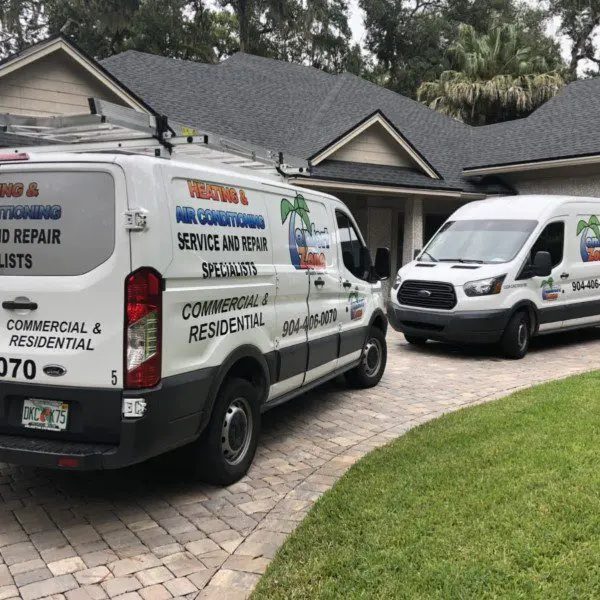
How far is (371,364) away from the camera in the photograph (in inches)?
315

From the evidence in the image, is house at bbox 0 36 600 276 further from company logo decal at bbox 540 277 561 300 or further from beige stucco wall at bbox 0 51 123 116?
company logo decal at bbox 540 277 561 300

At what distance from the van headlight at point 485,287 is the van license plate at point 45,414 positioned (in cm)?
701

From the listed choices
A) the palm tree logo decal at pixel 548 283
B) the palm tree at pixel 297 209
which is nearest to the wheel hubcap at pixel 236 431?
the palm tree at pixel 297 209

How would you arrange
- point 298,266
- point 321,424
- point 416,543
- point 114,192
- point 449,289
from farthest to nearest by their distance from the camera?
point 449,289
point 321,424
point 298,266
point 114,192
point 416,543

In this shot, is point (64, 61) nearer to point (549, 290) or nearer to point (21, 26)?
point (549, 290)

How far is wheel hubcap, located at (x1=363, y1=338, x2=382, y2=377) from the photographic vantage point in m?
7.86

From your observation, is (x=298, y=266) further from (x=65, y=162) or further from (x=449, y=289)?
(x=449, y=289)

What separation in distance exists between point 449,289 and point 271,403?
5158mm

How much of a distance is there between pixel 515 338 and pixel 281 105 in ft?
37.8

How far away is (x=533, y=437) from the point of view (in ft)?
17.0

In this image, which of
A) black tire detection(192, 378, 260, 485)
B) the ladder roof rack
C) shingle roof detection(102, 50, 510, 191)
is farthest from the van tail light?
shingle roof detection(102, 50, 510, 191)

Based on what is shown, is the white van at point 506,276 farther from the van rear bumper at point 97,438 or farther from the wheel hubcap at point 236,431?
the van rear bumper at point 97,438

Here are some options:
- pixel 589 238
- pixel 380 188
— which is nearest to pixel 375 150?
pixel 380 188

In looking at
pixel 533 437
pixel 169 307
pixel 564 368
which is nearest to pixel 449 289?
pixel 564 368
